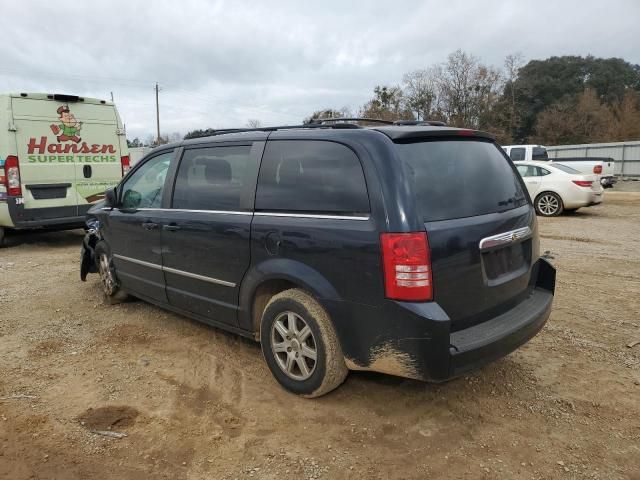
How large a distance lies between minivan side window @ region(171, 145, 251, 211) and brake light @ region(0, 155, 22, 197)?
516 centimetres

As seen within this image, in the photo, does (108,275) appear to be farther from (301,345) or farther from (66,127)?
(66,127)

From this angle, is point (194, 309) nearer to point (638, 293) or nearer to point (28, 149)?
point (638, 293)

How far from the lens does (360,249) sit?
279 cm

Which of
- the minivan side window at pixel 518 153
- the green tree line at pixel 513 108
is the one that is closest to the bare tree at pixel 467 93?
the green tree line at pixel 513 108

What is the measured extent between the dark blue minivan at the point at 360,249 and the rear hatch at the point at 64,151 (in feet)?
17.7

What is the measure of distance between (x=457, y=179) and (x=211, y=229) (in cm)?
177

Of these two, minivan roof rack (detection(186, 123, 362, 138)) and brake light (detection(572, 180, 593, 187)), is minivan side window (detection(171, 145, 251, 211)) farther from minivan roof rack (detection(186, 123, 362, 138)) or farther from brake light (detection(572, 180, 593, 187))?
brake light (detection(572, 180, 593, 187))

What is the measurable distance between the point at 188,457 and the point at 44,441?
87cm

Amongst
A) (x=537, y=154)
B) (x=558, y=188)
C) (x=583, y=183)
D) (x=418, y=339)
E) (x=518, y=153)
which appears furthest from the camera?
(x=518, y=153)

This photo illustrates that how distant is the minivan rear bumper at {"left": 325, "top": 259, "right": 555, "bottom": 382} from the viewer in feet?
8.75

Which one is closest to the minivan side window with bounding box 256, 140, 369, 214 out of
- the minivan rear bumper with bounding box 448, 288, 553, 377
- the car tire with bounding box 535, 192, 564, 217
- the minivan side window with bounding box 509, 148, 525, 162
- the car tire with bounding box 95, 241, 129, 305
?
the minivan rear bumper with bounding box 448, 288, 553, 377

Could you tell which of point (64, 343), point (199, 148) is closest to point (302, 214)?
point (199, 148)

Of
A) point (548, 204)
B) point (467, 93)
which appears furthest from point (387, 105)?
point (548, 204)

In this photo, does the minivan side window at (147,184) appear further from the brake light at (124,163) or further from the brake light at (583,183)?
the brake light at (583,183)
